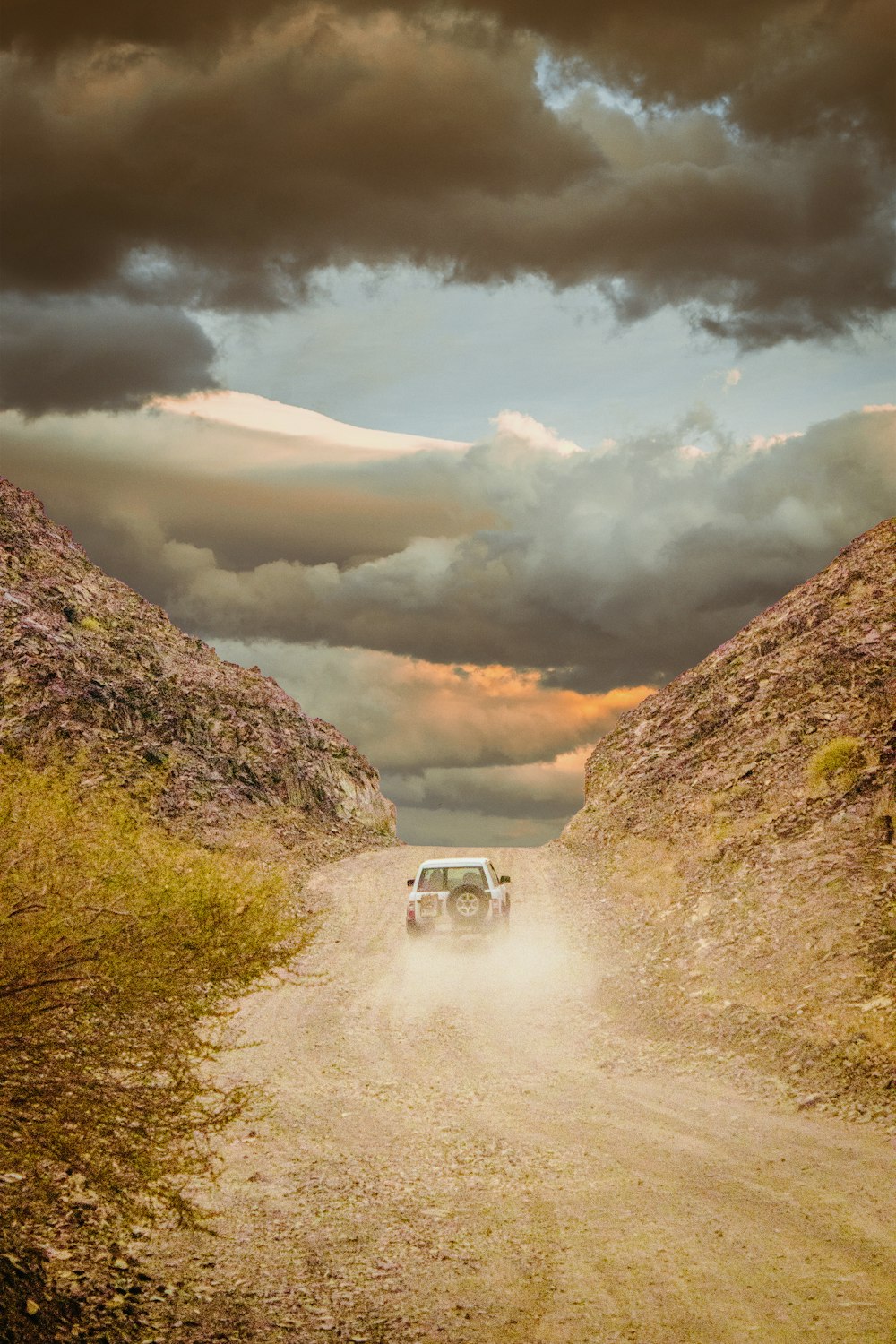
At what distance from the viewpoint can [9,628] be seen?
A: 42094 mm

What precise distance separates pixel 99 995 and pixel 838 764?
2238 cm

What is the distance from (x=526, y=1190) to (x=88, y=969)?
5.84 meters

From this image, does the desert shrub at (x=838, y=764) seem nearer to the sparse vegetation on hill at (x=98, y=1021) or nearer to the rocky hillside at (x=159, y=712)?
the sparse vegetation on hill at (x=98, y=1021)

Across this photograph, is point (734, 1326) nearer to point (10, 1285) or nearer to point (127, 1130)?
point (127, 1130)

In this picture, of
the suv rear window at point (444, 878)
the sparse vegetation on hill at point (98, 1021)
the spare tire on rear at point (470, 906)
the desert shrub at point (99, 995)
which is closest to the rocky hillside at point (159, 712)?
the suv rear window at point (444, 878)

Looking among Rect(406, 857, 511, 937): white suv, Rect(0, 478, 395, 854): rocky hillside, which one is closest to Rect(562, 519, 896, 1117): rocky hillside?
Rect(406, 857, 511, 937): white suv

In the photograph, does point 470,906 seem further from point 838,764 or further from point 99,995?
point 99,995

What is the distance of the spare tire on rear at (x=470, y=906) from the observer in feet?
74.6

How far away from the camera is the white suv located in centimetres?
2277

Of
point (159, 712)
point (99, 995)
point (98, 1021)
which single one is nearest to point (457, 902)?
point (98, 1021)

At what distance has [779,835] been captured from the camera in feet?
82.6

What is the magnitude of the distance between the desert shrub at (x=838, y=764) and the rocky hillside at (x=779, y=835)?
52mm

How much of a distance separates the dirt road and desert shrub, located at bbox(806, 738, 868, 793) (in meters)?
10.1

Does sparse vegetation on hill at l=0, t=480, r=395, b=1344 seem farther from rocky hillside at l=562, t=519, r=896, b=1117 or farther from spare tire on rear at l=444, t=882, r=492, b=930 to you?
rocky hillside at l=562, t=519, r=896, b=1117
